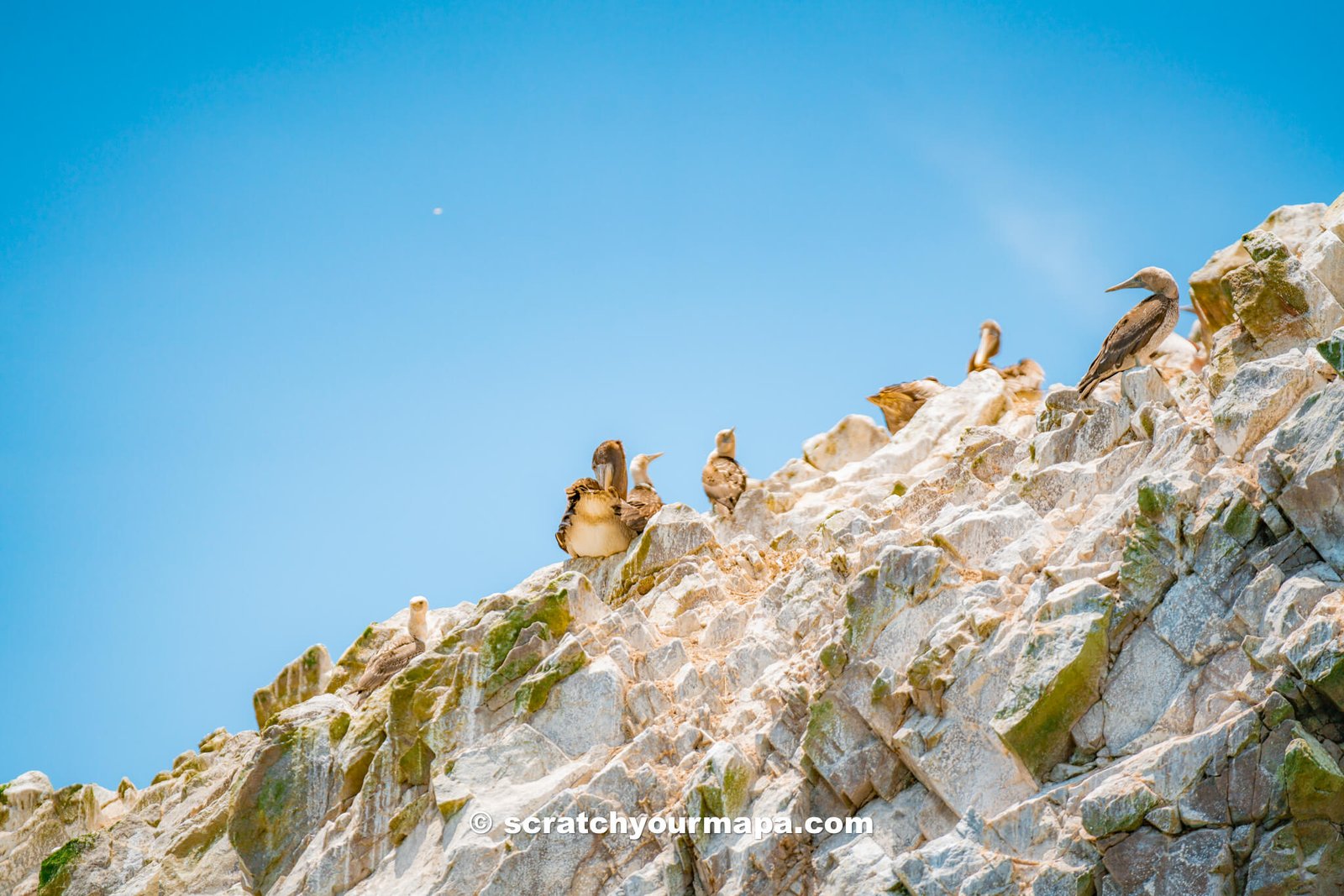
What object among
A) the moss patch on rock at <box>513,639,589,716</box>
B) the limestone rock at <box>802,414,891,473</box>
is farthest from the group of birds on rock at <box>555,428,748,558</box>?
the moss patch on rock at <box>513,639,589,716</box>

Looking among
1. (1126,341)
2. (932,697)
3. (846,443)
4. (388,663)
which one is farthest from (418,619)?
(1126,341)

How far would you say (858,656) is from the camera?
14570mm

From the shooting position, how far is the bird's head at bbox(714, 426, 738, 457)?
24.1 metres

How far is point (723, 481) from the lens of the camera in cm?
2314

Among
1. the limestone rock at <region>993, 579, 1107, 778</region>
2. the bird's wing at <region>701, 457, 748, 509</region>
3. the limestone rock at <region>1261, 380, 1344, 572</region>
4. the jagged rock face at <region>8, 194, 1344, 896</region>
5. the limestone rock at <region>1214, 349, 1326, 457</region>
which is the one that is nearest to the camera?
the jagged rock face at <region>8, 194, 1344, 896</region>

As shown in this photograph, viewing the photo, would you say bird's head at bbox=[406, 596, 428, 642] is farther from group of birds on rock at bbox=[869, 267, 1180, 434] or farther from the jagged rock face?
group of birds on rock at bbox=[869, 267, 1180, 434]

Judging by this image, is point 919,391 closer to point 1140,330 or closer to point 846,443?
point 846,443

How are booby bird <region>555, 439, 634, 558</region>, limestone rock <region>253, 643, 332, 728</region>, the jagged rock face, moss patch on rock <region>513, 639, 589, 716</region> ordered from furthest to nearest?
1. limestone rock <region>253, 643, 332, 728</region>
2. booby bird <region>555, 439, 634, 558</region>
3. moss patch on rock <region>513, 639, 589, 716</region>
4. the jagged rock face

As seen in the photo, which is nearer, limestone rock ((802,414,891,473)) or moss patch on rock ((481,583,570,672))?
moss patch on rock ((481,583,570,672))

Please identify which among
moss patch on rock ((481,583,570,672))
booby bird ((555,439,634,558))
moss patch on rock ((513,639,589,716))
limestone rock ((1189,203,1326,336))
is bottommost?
moss patch on rock ((513,639,589,716))

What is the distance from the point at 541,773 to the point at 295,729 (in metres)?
5.49

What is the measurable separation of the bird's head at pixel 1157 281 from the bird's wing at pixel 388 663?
12938mm

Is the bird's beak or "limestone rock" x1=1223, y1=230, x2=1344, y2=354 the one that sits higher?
the bird's beak

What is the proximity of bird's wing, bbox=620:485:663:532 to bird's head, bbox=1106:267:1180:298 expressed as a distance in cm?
894
